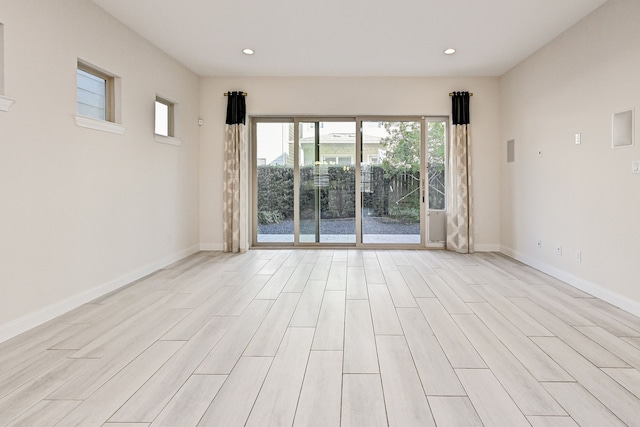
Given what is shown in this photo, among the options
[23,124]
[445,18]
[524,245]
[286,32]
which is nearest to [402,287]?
[524,245]

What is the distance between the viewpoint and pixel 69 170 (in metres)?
3.24

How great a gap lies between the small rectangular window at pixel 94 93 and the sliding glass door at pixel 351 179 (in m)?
2.63

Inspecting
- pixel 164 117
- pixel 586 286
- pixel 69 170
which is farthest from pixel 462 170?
pixel 69 170

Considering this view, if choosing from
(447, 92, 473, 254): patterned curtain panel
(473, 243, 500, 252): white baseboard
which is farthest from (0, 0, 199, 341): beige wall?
(473, 243, 500, 252): white baseboard

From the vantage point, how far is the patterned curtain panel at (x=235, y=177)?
6.00 m

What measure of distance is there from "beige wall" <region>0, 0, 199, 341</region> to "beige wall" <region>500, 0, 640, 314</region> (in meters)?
4.77

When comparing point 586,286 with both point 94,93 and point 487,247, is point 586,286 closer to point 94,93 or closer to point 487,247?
point 487,247

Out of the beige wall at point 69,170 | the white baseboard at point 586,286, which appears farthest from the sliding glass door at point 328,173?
the white baseboard at point 586,286

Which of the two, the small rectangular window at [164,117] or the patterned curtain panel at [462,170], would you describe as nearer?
the small rectangular window at [164,117]

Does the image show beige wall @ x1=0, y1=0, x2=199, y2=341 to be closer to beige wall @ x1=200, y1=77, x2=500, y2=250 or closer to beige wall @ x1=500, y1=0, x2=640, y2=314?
beige wall @ x1=200, y1=77, x2=500, y2=250

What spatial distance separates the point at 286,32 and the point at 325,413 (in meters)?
3.91

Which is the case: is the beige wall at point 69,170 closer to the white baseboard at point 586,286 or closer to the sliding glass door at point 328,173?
the sliding glass door at point 328,173

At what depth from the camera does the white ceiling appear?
12.0ft

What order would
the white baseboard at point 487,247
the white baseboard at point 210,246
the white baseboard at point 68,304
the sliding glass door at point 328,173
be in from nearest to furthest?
the white baseboard at point 68,304 → the white baseboard at point 487,247 → the white baseboard at point 210,246 → the sliding glass door at point 328,173
